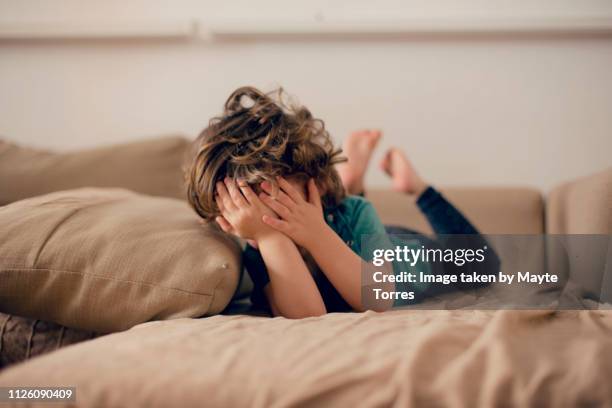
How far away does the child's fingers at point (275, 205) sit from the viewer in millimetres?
821

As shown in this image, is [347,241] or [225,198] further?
[347,241]

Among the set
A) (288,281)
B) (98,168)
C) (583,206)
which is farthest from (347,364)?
(98,168)

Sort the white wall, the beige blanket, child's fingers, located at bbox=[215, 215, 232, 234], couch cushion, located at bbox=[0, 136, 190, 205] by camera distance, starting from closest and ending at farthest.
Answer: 1. the beige blanket
2. child's fingers, located at bbox=[215, 215, 232, 234]
3. couch cushion, located at bbox=[0, 136, 190, 205]
4. the white wall

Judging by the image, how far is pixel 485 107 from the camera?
1453 mm

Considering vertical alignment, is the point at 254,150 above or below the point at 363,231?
above

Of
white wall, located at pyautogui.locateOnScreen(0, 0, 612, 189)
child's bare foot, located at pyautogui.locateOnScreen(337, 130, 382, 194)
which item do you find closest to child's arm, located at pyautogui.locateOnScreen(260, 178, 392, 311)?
child's bare foot, located at pyautogui.locateOnScreen(337, 130, 382, 194)

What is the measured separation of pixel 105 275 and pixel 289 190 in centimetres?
30

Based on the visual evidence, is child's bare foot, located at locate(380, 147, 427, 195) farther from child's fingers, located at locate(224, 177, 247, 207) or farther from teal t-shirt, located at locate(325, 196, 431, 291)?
child's fingers, located at locate(224, 177, 247, 207)

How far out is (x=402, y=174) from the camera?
4.04 feet

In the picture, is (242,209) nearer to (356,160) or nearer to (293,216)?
(293,216)

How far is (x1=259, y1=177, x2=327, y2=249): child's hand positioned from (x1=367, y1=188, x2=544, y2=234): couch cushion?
472mm

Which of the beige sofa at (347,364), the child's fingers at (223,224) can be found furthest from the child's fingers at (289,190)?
the beige sofa at (347,364)

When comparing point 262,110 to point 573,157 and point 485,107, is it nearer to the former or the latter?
point 485,107

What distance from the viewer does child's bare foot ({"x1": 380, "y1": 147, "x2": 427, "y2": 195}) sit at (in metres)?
1.21
